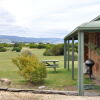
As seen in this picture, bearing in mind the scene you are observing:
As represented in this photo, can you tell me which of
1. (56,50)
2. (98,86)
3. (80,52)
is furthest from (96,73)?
(56,50)

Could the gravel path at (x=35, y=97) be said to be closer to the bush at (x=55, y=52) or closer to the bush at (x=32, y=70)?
the bush at (x=32, y=70)

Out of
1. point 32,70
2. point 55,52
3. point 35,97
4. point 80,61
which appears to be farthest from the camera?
point 55,52

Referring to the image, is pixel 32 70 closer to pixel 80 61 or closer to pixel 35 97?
pixel 80 61

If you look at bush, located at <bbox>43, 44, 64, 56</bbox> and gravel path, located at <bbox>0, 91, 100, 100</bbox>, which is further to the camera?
bush, located at <bbox>43, 44, 64, 56</bbox>

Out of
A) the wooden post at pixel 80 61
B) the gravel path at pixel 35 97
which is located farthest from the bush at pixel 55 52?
the gravel path at pixel 35 97

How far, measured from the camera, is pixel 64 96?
11234mm

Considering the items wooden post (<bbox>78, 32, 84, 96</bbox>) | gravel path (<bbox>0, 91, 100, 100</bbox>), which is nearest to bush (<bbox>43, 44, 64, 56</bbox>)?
wooden post (<bbox>78, 32, 84, 96</bbox>)

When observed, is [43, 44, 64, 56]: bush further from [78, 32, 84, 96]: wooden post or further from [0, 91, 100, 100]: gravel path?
[0, 91, 100, 100]: gravel path

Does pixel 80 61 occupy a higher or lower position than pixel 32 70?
higher

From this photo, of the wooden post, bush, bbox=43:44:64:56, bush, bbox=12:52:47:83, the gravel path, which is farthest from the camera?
bush, bbox=43:44:64:56

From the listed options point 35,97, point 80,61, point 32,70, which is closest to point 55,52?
point 32,70

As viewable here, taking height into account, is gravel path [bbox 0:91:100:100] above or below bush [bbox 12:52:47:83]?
below

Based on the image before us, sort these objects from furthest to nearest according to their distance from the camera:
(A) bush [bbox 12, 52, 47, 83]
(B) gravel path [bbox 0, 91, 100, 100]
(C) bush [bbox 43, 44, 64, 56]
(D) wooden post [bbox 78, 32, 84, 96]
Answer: (C) bush [bbox 43, 44, 64, 56] → (A) bush [bbox 12, 52, 47, 83] → (D) wooden post [bbox 78, 32, 84, 96] → (B) gravel path [bbox 0, 91, 100, 100]

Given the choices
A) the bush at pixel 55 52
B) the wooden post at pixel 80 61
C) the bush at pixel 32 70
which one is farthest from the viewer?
the bush at pixel 55 52
